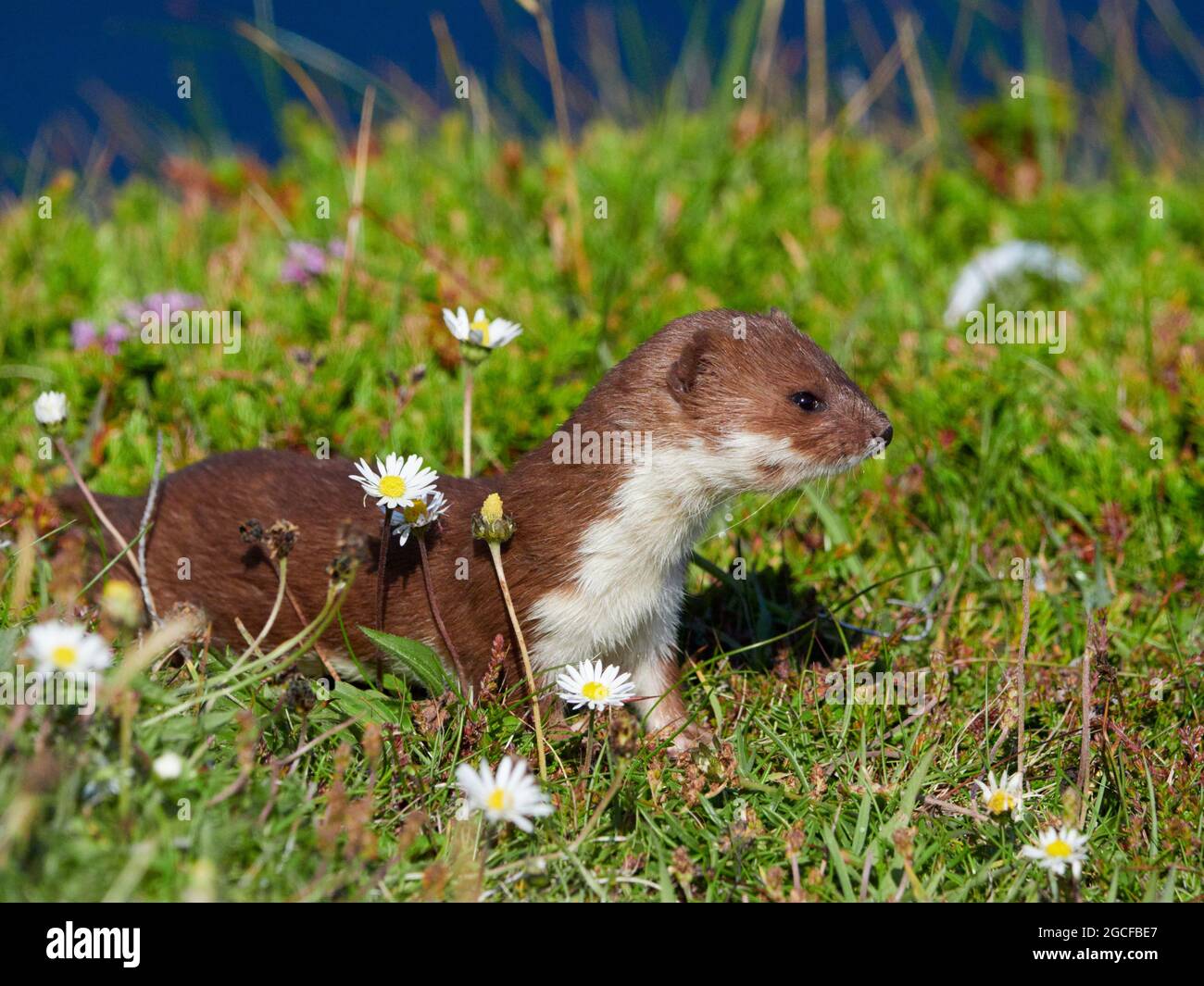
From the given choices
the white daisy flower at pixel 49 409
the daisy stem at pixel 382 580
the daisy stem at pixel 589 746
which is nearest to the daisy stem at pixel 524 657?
the daisy stem at pixel 589 746

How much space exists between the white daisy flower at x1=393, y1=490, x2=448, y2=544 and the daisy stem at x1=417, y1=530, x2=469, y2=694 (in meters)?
0.04

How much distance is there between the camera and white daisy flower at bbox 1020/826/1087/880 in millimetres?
3375

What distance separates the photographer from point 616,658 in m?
4.56

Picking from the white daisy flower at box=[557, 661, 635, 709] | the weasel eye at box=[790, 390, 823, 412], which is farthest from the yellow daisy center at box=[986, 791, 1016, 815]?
the weasel eye at box=[790, 390, 823, 412]

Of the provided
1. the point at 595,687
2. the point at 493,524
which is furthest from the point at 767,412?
the point at 595,687

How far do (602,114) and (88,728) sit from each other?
8.19 m

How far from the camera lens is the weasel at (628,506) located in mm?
4242

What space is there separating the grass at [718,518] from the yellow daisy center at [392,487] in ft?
2.04

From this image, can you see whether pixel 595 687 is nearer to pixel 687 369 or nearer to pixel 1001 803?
pixel 687 369

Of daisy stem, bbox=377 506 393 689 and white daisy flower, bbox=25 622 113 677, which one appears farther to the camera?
daisy stem, bbox=377 506 393 689

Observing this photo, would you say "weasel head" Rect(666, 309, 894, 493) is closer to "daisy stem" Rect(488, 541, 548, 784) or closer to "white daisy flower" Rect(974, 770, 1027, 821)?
"daisy stem" Rect(488, 541, 548, 784)

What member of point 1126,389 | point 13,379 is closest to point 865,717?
point 1126,389

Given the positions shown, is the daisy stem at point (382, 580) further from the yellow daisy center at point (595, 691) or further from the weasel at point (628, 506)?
the yellow daisy center at point (595, 691)
